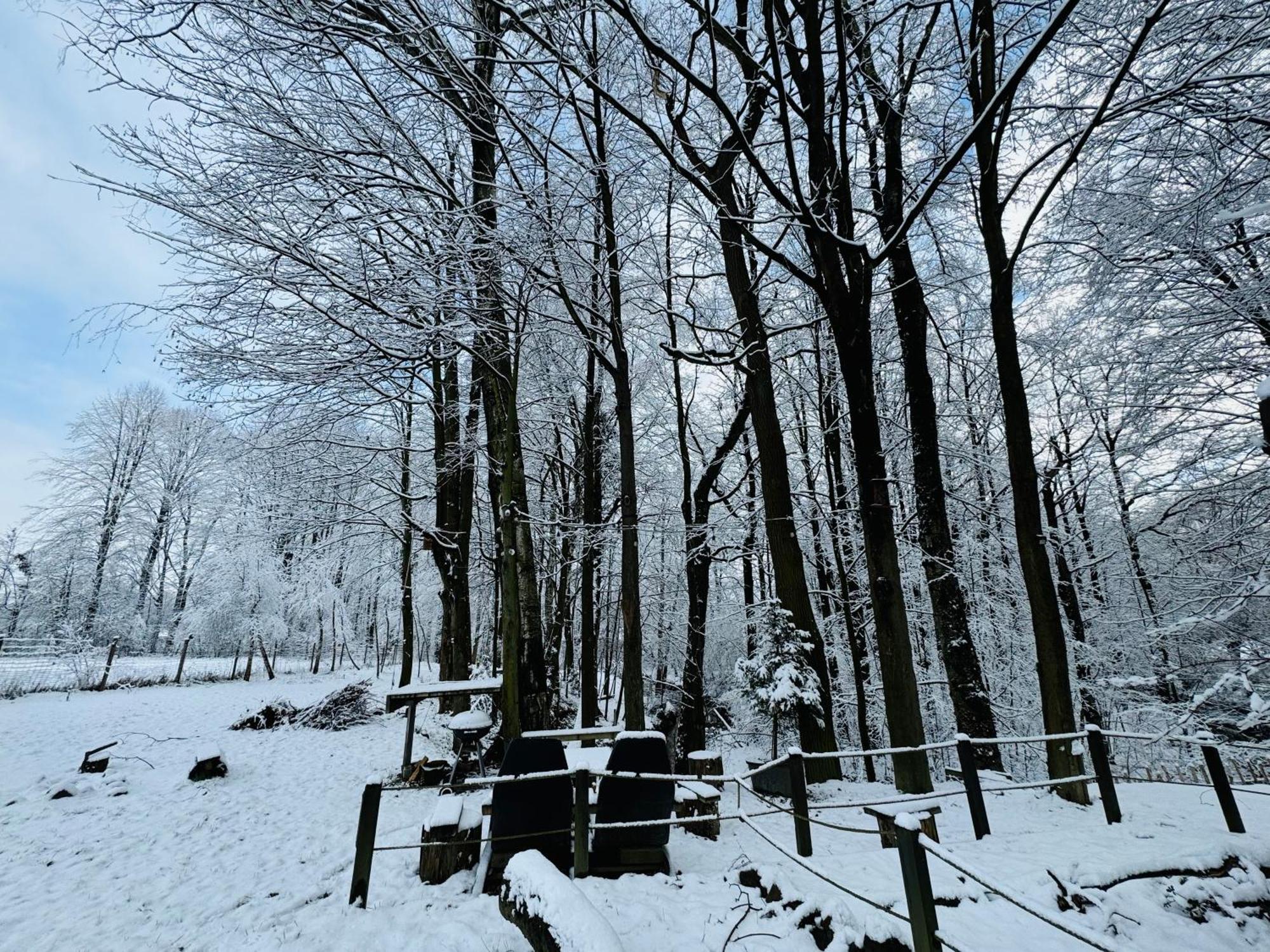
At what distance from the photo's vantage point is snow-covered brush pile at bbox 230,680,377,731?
12.2m

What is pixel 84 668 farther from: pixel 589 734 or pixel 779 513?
pixel 779 513

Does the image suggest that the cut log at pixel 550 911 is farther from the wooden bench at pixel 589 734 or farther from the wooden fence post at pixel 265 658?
the wooden fence post at pixel 265 658

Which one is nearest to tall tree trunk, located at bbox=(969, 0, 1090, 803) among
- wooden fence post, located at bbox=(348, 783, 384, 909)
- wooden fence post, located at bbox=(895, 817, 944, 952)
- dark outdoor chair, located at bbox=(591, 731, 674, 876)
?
dark outdoor chair, located at bbox=(591, 731, 674, 876)

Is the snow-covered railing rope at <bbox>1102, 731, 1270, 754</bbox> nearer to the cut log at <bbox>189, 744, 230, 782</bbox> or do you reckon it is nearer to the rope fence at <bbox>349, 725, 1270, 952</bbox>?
the rope fence at <bbox>349, 725, 1270, 952</bbox>

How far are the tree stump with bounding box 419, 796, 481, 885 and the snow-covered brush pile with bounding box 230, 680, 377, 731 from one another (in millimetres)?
9445

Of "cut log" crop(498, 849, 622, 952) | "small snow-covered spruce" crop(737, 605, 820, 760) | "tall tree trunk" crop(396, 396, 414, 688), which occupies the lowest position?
"cut log" crop(498, 849, 622, 952)

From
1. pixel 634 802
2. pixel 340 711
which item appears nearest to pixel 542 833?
pixel 634 802

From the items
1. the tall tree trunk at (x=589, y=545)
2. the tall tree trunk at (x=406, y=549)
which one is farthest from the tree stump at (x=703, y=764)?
the tall tree trunk at (x=406, y=549)

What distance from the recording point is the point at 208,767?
798cm

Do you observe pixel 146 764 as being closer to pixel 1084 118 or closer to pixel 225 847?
pixel 225 847

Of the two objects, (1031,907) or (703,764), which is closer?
(1031,907)

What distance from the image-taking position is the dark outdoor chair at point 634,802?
14.9 feet

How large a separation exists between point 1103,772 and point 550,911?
5.99 m

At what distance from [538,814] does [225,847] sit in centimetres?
361
